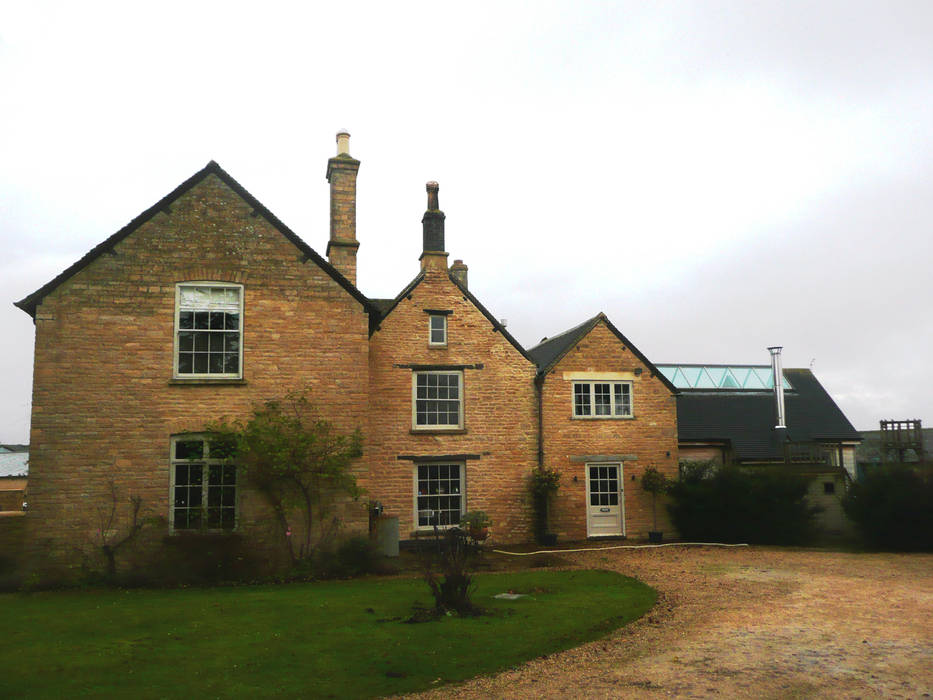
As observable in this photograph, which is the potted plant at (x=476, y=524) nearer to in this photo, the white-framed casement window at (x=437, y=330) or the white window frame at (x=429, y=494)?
the white window frame at (x=429, y=494)

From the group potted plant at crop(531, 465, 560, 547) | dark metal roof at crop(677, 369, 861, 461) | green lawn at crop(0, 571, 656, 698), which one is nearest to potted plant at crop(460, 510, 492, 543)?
potted plant at crop(531, 465, 560, 547)

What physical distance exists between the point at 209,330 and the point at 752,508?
16151mm

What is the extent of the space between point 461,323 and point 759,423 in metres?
14.4

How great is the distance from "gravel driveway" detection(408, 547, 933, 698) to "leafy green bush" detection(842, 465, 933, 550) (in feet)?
16.5

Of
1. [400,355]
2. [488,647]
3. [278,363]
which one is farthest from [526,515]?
[488,647]

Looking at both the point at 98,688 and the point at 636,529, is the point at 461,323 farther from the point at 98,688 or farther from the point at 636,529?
the point at 98,688

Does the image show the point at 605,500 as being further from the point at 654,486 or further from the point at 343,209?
the point at 343,209

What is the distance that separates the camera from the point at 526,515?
898 inches

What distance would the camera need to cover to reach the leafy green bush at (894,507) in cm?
2023

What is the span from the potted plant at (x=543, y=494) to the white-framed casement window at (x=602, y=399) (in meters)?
2.21

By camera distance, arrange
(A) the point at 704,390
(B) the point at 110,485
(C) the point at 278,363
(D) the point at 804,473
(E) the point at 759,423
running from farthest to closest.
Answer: (A) the point at 704,390
(E) the point at 759,423
(D) the point at 804,473
(C) the point at 278,363
(B) the point at 110,485

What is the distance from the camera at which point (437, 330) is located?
Result: 23031mm

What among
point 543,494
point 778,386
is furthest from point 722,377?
point 543,494

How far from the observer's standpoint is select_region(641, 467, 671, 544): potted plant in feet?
76.9
